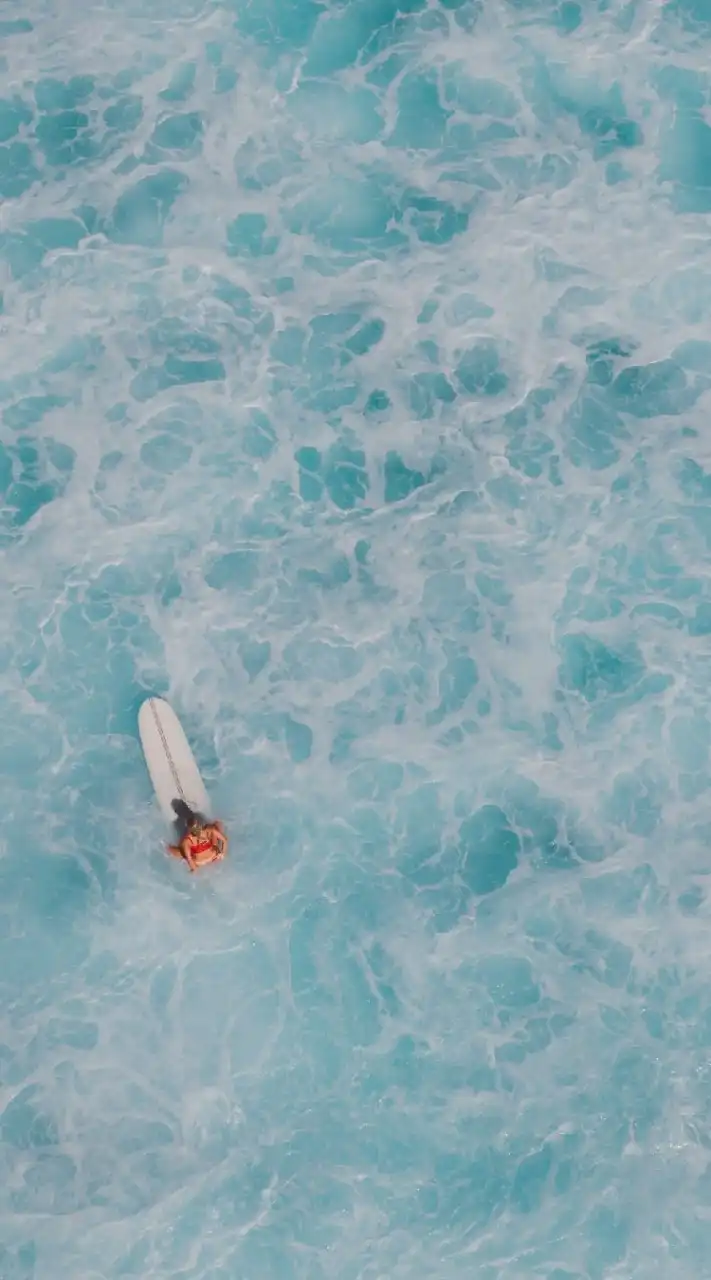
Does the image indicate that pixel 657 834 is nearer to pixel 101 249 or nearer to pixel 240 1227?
pixel 240 1227

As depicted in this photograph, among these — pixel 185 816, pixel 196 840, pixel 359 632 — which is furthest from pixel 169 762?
pixel 359 632

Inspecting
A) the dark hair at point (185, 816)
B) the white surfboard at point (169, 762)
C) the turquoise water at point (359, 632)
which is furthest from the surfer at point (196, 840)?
the turquoise water at point (359, 632)

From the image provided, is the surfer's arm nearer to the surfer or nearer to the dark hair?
the surfer

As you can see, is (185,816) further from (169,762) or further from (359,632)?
(359,632)

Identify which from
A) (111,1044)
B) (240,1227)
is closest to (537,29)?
(111,1044)

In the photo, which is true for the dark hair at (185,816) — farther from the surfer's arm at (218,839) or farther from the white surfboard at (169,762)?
the surfer's arm at (218,839)

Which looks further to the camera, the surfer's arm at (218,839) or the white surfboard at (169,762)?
the white surfboard at (169,762)
